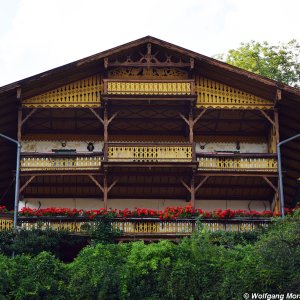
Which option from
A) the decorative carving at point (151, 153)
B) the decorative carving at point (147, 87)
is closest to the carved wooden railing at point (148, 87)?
the decorative carving at point (147, 87)

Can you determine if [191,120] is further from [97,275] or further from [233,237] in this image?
[97,275]

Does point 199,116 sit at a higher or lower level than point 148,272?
higher

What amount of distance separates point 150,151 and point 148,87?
115 inches

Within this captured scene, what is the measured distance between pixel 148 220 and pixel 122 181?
12.1 ft

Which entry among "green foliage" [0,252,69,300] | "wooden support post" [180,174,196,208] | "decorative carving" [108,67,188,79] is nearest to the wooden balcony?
"wooden support post" [180,174,196,208]

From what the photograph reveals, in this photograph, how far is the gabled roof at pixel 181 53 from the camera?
46219 millimetres

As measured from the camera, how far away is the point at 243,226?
4347 centimetres

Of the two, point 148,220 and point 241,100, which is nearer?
point 148,220

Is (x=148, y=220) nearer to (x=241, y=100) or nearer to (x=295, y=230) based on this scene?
(x=241, y=100)

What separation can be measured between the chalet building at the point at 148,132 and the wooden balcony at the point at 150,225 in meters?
2.07

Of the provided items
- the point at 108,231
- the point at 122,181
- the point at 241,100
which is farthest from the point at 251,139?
the point at 108,231

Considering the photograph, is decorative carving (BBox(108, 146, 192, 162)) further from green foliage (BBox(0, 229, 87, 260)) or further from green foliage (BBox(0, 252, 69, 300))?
green foliage (BBox(0, 252, 69, 300))

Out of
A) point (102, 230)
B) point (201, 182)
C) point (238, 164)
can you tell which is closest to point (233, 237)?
point (201, 182)

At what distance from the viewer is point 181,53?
154 ft
